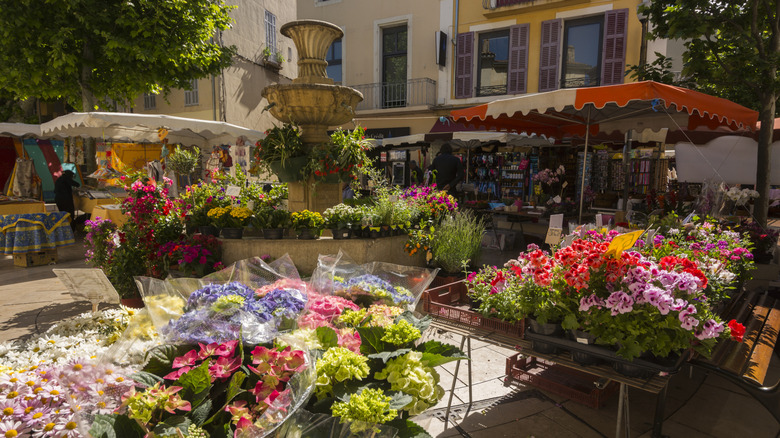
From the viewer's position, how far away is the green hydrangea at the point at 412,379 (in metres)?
1.56

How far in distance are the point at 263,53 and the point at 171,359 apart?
1695 centimetres

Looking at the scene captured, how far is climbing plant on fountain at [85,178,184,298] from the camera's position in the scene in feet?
15.1

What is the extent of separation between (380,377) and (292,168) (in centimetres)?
422

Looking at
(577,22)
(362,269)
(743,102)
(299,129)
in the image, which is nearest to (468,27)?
(577,22)

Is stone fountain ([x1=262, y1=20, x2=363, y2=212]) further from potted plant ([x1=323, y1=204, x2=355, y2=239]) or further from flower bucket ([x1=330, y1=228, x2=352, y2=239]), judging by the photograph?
flower bucket ([x1=330, y1=228, x2=352, y2=239])

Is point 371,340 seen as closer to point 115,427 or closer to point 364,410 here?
point 364,410

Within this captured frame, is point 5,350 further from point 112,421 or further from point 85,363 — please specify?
point 112,421

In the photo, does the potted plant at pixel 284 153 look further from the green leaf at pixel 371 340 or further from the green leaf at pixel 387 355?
the green leaf at pixel 387 355

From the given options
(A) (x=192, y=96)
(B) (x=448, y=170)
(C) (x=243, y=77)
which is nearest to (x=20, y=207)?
(B) (x=448, y=170)

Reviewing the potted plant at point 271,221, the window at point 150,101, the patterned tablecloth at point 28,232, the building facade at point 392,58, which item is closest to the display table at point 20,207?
Result: the patterned tablecloth at point 28,232

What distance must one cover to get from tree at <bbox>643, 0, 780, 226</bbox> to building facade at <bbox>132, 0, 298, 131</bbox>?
12.8 meters

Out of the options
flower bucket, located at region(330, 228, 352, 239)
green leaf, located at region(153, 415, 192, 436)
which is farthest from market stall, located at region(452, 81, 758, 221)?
green leaf, located at region(153, 415, 192, 436)

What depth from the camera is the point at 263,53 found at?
16500mm

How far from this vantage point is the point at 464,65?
13.7 metres
